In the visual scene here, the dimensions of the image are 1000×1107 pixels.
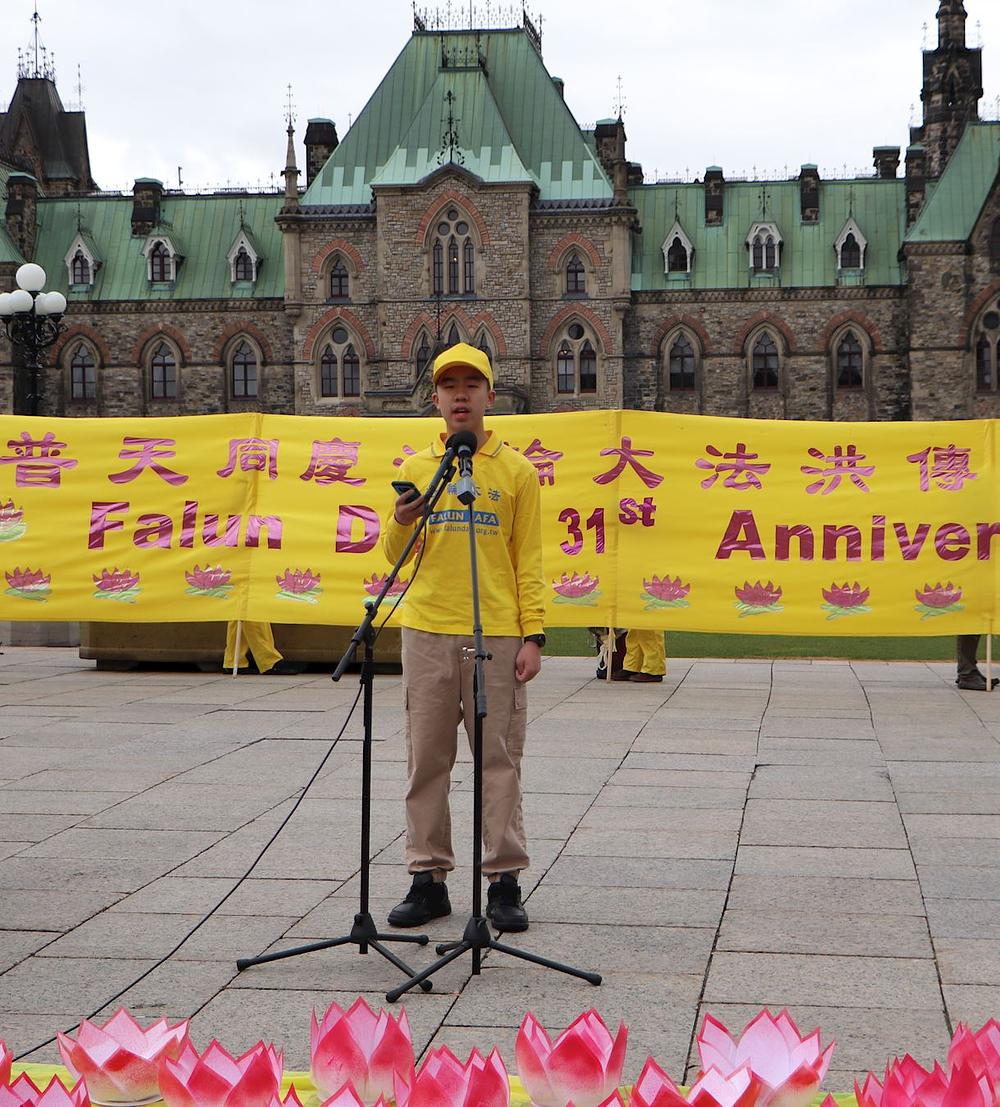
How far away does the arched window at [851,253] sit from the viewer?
5612cm

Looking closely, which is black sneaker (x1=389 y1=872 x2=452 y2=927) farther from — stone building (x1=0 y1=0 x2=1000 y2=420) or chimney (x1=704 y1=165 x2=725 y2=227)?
chimney (x1=704 y1=165 x2=725 y2=227)

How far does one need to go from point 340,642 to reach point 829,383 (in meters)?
44.1

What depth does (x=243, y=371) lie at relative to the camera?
191 feet

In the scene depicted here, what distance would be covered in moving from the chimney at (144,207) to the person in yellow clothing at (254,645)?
49806mm

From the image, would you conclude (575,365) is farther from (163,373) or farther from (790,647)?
(790,647)

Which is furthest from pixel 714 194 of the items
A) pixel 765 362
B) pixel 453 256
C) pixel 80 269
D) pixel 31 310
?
pixel 31 310

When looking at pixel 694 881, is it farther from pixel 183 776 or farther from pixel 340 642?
pixel 340 642

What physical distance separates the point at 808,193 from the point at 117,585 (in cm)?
4872

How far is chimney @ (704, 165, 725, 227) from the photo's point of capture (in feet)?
190

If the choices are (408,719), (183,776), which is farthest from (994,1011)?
(183,776)

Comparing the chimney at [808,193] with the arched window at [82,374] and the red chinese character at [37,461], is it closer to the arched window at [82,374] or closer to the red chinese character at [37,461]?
the arched window at [82,374]

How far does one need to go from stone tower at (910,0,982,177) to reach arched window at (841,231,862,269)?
4.10m

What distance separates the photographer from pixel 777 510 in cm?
1316

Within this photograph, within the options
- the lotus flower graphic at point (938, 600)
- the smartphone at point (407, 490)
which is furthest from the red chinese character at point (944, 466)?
the smartphone at point (407, 490)
